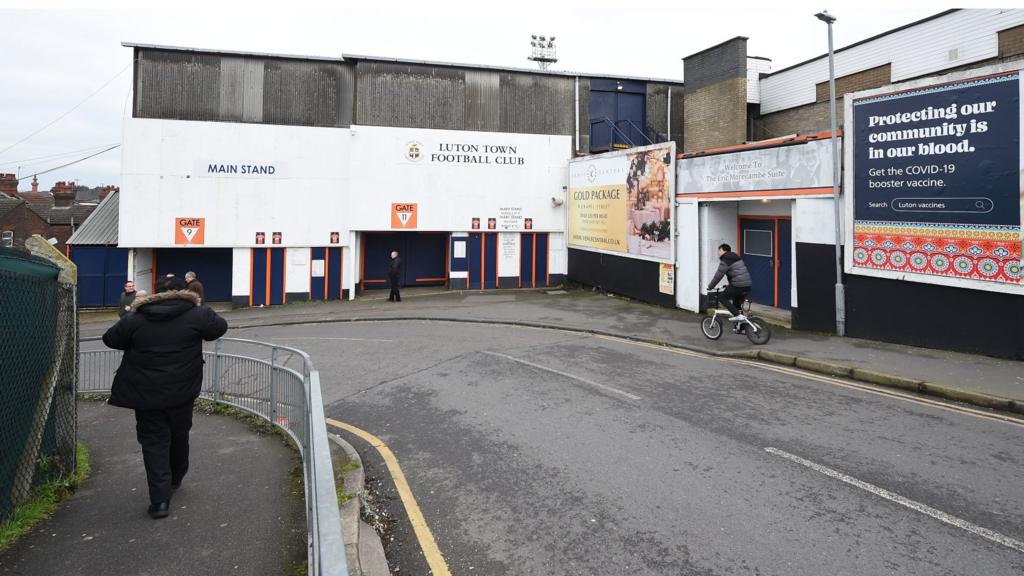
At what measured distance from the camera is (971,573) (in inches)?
161

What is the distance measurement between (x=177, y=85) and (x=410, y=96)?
830 cm

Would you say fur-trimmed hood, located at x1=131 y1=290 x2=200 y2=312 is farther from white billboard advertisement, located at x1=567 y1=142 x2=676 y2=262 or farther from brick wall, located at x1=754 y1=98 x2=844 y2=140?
brick wall, located at x1=754 y1=98 x2=844 y2=140

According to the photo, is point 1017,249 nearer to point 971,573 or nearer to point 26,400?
point 971,573

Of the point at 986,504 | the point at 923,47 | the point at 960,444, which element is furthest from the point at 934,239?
the point at 923,47

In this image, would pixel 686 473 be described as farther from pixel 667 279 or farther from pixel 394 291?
pixel 394 291

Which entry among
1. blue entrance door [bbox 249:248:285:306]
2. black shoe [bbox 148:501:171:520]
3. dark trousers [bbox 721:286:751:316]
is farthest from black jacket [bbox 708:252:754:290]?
blue entrance door [bbox 249:248:285:306]

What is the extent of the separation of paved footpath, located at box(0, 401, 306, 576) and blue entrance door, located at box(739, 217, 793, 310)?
42.7 feet

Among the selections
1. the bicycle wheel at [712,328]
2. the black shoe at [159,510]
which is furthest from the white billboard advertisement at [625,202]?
the black shoe at [159,510]

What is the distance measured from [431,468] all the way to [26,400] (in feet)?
11.8

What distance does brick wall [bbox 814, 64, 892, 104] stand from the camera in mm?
20297

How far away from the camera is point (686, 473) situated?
584cm

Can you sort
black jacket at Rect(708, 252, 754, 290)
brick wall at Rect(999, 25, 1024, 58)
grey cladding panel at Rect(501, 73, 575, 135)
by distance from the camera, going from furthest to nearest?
grey cladding panel at Rect(501, 73, 575, 135) < brick wall at Rect(999, 25, 1024, 58) < black jacket at Rect(708, 252, 754, 290)

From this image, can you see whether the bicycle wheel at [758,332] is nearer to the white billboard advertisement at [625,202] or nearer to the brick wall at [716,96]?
the white billboard advertisement at [625,202]

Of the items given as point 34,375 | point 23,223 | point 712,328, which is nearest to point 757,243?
point 712,328
